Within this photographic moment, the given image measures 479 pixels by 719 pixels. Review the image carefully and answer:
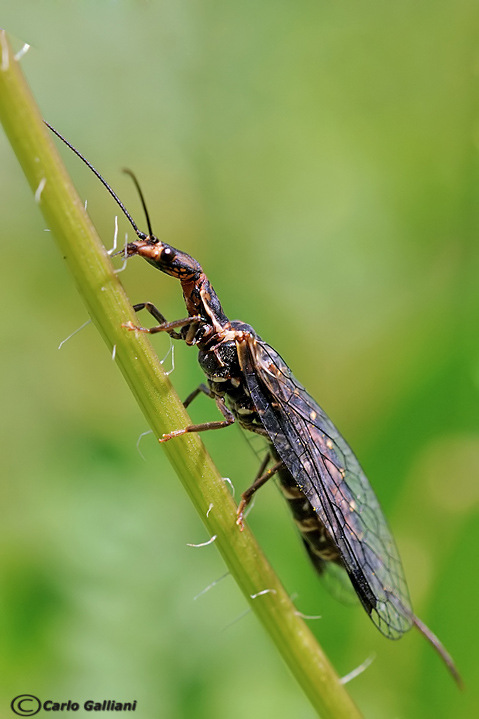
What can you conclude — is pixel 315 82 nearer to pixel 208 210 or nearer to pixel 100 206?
pixel 208 210

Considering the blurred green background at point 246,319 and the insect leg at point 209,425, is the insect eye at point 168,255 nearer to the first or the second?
the insect leg at point 209,425

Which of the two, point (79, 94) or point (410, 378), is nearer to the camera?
point (410, 378)

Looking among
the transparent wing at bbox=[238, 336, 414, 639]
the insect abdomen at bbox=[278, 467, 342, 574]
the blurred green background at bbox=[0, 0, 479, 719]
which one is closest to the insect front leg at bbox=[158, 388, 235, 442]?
the transparent wing at bbox=[238, 336, 414, 639]

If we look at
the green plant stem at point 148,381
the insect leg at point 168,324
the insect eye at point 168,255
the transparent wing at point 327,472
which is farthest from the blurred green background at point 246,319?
the insect eye at point 168,255

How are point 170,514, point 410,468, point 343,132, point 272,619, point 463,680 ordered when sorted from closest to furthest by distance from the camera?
point 272,619
point 463,680
point 410,468
point 170,514
point 343,132

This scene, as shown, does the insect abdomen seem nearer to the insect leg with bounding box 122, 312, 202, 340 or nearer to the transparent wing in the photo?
the transparent wing

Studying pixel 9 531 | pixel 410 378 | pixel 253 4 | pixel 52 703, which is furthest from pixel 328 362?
pixel 253 4
